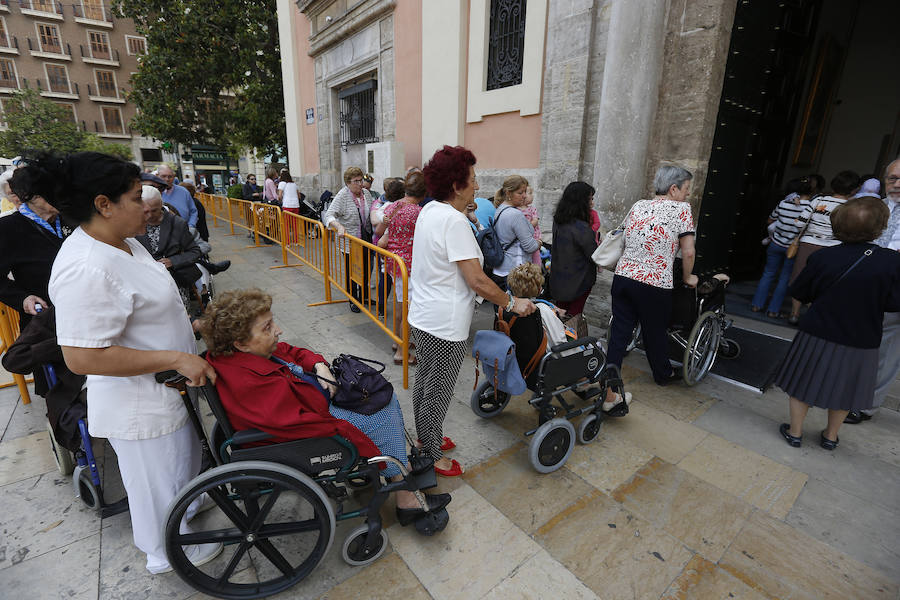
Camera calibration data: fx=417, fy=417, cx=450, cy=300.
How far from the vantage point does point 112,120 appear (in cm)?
3538

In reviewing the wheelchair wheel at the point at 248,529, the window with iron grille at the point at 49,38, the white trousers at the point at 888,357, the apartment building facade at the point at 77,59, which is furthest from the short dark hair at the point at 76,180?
the window with iron grille at the point at 49,38

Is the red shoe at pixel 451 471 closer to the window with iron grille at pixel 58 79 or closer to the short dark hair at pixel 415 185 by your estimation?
the short dark hair at pixel 415 185

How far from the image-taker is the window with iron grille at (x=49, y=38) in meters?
32.2

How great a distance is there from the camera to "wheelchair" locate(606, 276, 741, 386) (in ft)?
11.5

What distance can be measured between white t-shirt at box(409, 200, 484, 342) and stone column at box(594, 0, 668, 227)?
10.4ft

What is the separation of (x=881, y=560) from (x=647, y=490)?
1.09 meters

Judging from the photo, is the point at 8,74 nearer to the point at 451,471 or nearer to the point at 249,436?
the point at 249,436

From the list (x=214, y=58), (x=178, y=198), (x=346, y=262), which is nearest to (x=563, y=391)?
(x=346, y=262)

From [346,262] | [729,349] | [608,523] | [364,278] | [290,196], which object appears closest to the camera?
[608,523]

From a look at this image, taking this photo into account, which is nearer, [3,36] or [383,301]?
[383,301]

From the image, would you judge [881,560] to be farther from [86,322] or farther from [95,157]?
[95,157]

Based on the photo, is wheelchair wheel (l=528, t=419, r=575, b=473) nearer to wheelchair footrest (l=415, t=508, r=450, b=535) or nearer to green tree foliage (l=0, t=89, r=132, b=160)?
wheelchair footrest (l=415, t=508, r=450, b=535)

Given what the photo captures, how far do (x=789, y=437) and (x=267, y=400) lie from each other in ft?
11.6

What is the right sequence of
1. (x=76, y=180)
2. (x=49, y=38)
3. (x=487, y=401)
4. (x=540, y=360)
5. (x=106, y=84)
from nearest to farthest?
1. (x=76, y=180)
2. (x=540, y=360)
3. (x=487, y=401)
4. (x=49, y=38)
5. (x=106, y=84)
